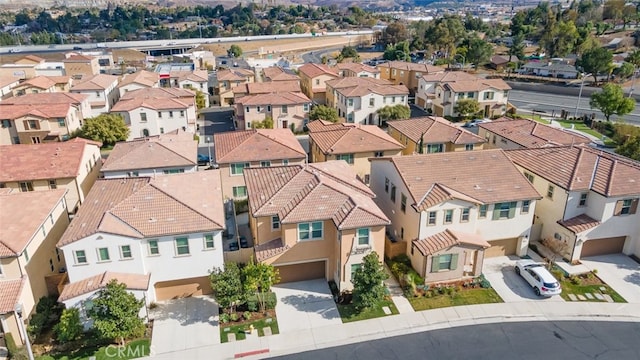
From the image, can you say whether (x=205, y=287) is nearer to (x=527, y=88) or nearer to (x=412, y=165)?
(x=412, y=165)

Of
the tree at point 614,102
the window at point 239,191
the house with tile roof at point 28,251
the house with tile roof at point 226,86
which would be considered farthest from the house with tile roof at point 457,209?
the house with tile roof at point 226,86

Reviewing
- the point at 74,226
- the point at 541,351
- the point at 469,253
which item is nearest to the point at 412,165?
the point at 469,253

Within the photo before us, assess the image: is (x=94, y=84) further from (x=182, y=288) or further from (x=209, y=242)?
(x=209, y=242)

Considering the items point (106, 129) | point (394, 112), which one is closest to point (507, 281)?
point (394, 112)

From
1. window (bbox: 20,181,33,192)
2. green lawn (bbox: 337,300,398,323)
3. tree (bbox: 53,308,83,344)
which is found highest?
window (bbox: 20,181,33,192)
